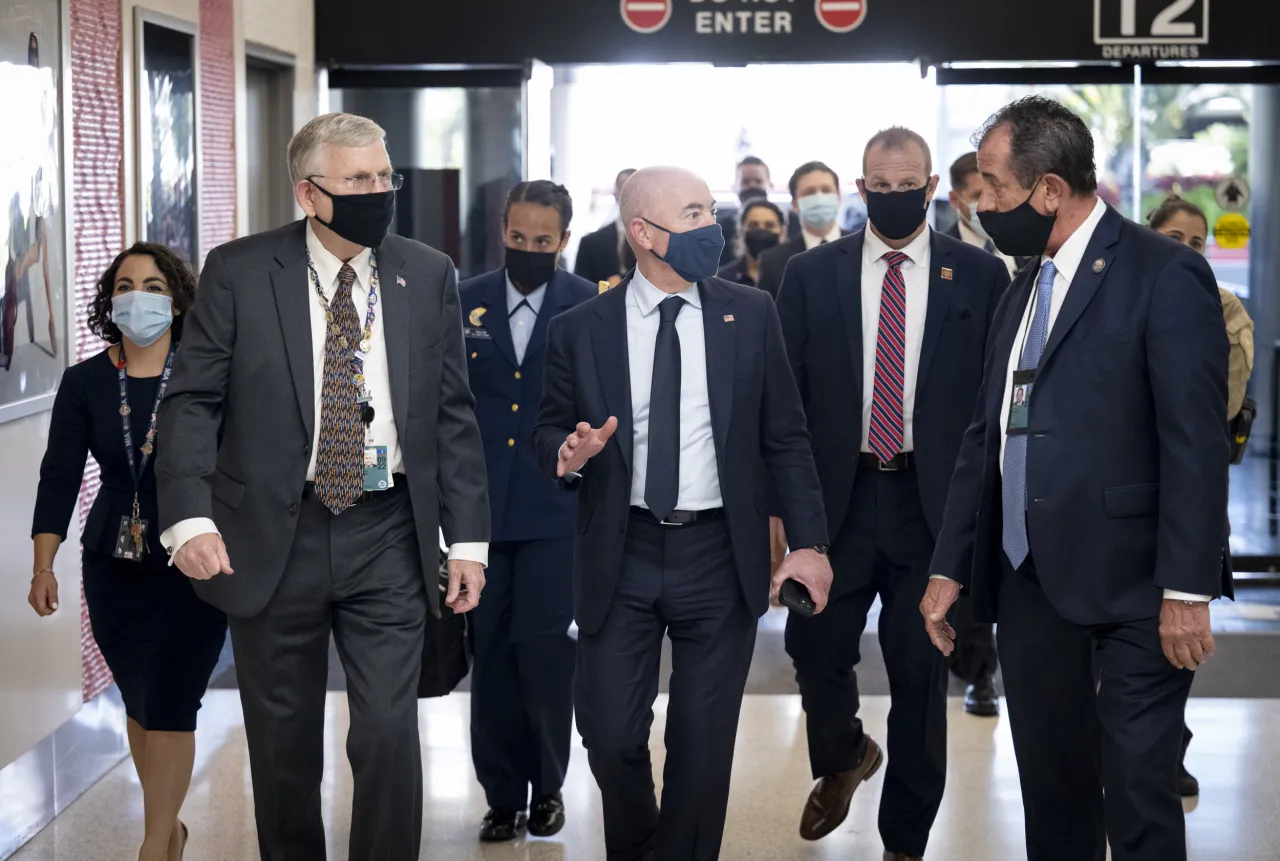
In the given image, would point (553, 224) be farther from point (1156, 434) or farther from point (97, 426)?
point (1156, 434)

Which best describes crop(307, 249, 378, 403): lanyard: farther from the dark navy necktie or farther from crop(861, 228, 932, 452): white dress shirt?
crop(861, 228, 932, 452): white dress shirt

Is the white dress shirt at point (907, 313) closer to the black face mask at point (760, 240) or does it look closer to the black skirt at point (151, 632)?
the black skirt at point (151, 632)

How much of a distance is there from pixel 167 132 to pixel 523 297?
2.18 metres

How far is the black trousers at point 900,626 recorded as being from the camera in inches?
164

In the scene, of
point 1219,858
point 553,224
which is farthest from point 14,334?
point 1219,858

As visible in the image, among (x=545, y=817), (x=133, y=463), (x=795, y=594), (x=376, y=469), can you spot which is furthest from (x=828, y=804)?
(x=133, y=463)

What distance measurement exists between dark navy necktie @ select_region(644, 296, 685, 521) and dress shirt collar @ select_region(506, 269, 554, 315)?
3.49ft

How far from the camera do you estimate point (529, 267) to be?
15.4 feet

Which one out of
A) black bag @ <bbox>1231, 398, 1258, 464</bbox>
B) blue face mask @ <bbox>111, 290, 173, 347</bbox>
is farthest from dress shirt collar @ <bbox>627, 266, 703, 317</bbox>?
black bag @ <bbox>1231, 398, 1258, 464</bbox>

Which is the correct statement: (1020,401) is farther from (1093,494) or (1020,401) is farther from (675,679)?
(675,679)

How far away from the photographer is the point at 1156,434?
3111 mm

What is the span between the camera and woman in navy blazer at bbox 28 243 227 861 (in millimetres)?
3957

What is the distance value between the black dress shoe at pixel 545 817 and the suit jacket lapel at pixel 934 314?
1524mm

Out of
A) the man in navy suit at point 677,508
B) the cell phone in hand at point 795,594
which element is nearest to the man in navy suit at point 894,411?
the man in navy suit at point 677,508
